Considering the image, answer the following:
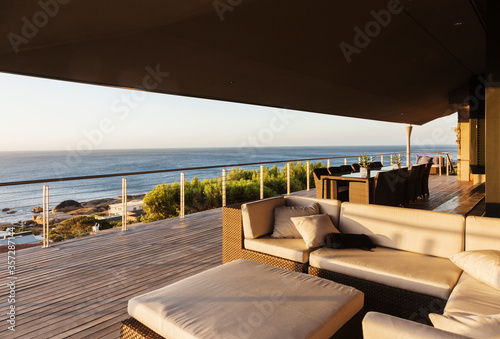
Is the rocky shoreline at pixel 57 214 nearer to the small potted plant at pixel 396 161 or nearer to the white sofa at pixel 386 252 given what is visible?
the white sofa at pixel 386 252

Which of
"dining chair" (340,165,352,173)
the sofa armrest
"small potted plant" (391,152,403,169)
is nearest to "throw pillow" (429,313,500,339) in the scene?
the sofa armrest

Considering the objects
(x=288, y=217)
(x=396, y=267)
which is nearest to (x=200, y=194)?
(x=288, y=217)

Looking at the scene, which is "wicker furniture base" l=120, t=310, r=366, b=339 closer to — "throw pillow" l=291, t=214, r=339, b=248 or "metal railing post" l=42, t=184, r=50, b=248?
"throw pillow" l=291, t=214, r=339, b=248

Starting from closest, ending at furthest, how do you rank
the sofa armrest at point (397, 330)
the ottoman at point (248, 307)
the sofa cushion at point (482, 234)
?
the sofa armrest at point (397, 330), the ottoman at point (248, 307), the sofa cushion at point (482, 234)

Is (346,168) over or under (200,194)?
over

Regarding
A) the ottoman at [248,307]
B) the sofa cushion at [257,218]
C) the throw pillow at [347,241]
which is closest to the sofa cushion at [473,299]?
the ottoman at [248,307]

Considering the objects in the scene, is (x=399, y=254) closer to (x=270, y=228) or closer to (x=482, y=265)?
(x=482, y=265)

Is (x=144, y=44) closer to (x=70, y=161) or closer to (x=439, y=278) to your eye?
(x=439, y=278)

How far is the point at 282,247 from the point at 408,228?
106cm

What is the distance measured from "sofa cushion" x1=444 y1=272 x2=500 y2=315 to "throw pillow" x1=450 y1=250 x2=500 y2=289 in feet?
0.14

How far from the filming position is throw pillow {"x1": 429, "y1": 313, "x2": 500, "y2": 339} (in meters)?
0.96

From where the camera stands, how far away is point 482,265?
184cm

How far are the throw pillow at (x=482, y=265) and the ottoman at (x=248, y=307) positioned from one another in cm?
76

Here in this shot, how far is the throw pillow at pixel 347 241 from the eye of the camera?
255cm
